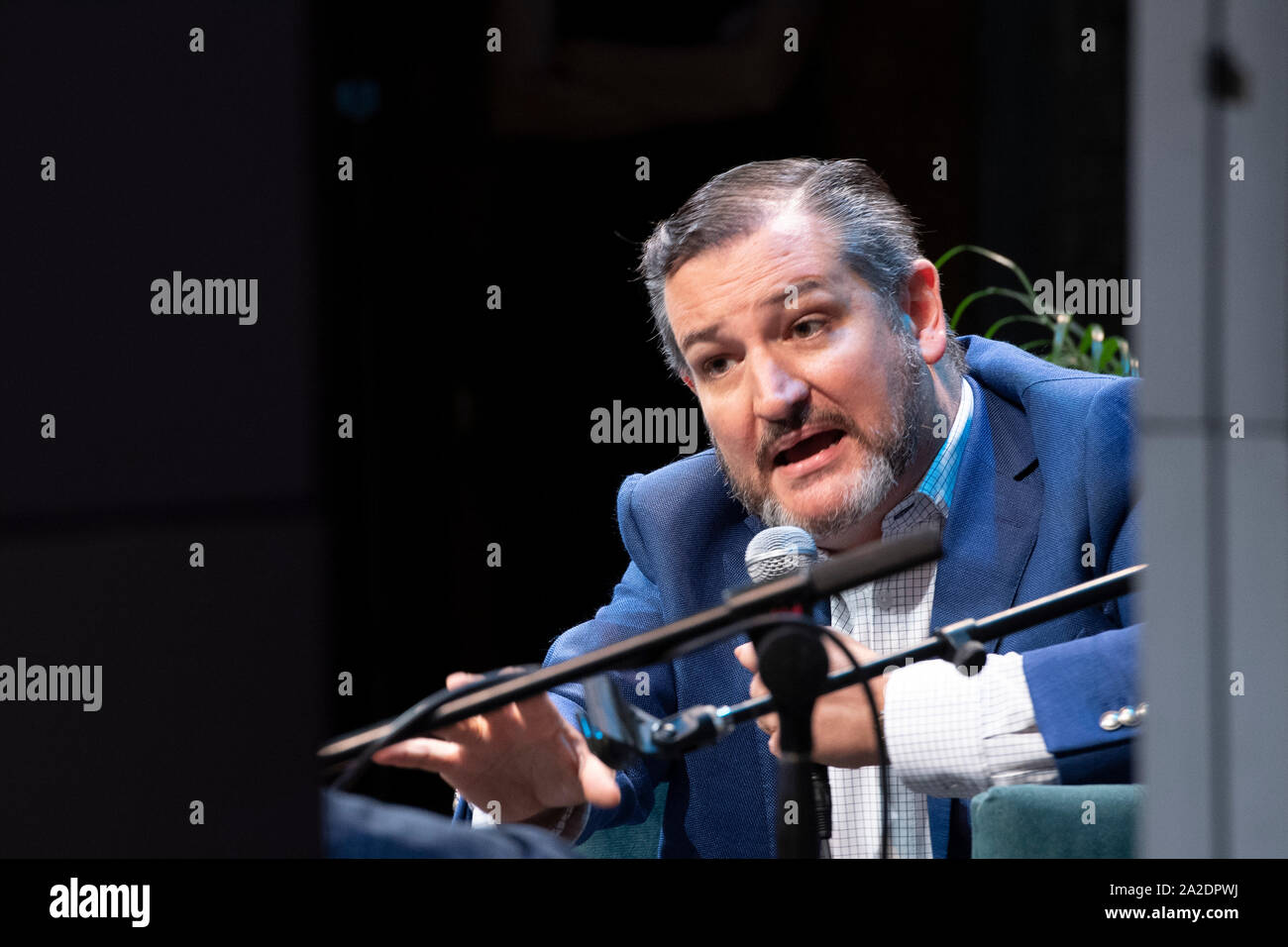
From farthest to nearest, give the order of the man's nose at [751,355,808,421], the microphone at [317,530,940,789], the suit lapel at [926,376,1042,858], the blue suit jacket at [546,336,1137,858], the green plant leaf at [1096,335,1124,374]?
the green plant leaf at [1096,335,1124,374], the man's nose at [751,355,808,421], the suit lapel at [926,376,1042,858], the blue suit jacket at [546,336,1137,858], the microphone at [317,530,940,789]

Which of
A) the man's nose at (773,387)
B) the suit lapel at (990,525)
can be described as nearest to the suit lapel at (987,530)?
the suit lapel at (990,525)

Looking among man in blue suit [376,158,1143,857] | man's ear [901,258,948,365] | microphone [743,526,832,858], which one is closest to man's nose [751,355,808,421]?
man in blue suit [376,158,1143,857]

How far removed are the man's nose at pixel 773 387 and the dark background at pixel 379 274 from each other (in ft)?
0.40

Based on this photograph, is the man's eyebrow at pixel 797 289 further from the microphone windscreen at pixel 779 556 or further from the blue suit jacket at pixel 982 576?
the microphone windscreen at pixel 779 556

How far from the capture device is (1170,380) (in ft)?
5.81

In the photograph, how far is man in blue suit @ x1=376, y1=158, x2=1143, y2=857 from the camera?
1896 millimetres

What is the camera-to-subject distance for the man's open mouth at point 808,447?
2.16 metres

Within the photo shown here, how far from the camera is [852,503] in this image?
2174mm

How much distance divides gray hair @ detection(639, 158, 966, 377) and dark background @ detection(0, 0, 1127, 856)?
35 mm

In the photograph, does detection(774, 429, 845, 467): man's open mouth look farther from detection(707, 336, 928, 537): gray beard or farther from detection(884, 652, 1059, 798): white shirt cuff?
detection(884, 652, 1059, 798): white shirt cuff

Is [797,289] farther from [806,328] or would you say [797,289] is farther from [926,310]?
[926,310]
